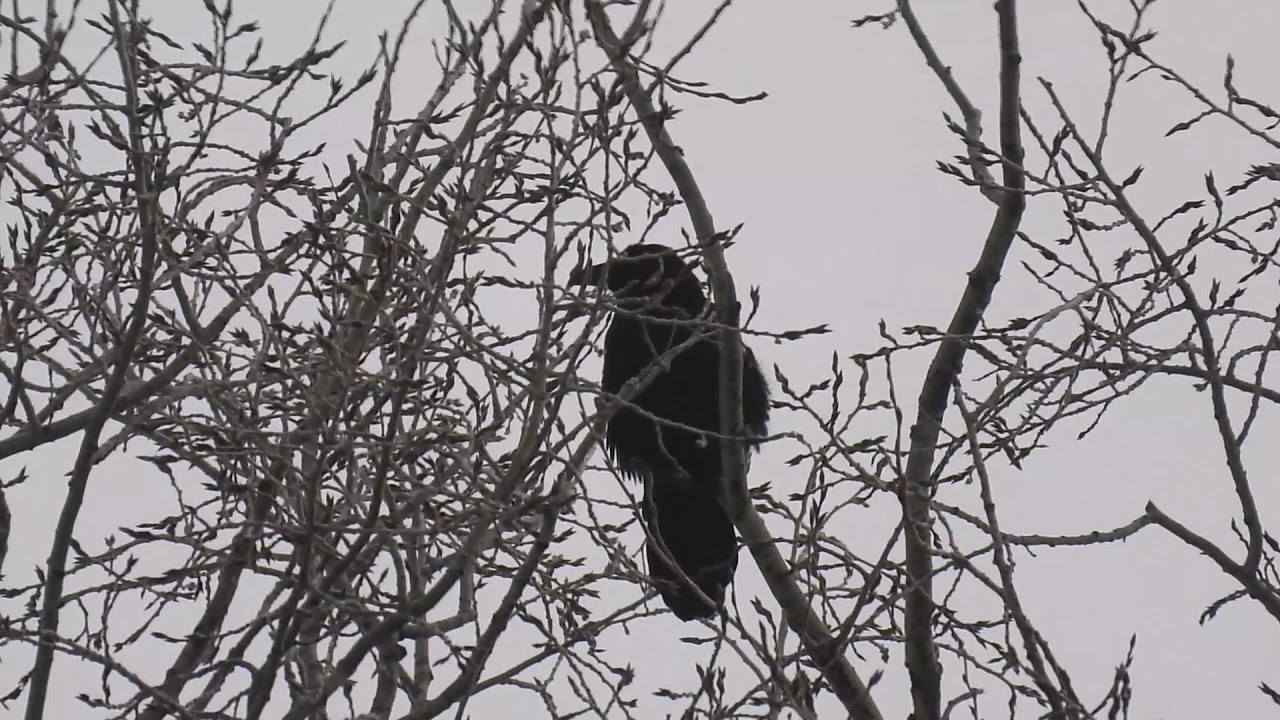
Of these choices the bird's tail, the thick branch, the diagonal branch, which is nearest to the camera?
the thick branch

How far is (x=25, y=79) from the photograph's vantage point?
13.9 feet

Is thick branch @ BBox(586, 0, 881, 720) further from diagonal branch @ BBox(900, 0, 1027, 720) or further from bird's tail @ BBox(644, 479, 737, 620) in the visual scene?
bird's tail @ BBox(644, 479, 737, 620)

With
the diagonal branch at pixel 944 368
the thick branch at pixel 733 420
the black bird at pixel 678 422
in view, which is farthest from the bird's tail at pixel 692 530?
the diagonal branch at pixel 944 368

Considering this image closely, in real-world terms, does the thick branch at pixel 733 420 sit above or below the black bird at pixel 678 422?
below

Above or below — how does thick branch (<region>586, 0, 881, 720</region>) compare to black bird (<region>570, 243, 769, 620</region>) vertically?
below

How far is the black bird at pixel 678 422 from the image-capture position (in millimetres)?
5289

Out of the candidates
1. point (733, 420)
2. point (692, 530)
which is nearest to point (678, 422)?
point (692, 530)

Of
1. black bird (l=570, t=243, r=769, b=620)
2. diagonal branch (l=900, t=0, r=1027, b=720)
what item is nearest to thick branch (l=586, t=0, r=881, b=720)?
diagonal branch (l=900, t=0, r=1027, b=720)

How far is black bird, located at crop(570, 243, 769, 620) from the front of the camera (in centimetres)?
529

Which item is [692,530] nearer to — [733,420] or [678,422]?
[678,422]

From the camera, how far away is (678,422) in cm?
546

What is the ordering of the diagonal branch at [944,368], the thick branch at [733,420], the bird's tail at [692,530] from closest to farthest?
the thick branch at [733,420]
the diagonal branch at [944,368]
the bird's tail at [692,530]

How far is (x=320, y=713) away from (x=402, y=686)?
52 centimetres

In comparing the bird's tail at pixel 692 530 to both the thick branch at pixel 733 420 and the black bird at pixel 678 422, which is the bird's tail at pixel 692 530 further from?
the thick branch at pixel 733 420
